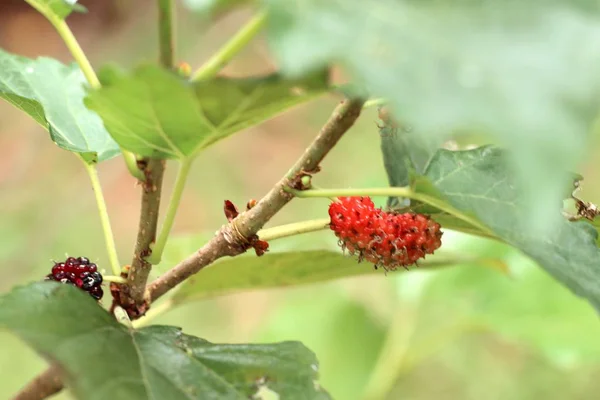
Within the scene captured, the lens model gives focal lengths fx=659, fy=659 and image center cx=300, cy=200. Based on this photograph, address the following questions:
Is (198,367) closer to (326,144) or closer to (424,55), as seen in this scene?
(326,144)

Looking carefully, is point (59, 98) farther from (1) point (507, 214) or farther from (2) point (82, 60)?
(1) point (507, 214)

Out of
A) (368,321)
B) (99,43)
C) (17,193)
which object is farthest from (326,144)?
(99,43)

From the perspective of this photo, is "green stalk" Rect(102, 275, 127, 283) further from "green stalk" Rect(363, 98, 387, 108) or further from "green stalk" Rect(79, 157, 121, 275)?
"green stalk" Rect(363, 98, 387, 108)

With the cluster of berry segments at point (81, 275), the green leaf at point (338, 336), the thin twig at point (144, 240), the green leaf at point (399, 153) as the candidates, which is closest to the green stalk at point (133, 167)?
the thin twig at point (144, 240)

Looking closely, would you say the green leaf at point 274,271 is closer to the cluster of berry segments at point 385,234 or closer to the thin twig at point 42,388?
the cluster of berry segments at point 385,234

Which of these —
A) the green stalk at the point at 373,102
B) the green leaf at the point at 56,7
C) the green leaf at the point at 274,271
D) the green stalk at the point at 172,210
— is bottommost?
the green leaf at the point at 274,271

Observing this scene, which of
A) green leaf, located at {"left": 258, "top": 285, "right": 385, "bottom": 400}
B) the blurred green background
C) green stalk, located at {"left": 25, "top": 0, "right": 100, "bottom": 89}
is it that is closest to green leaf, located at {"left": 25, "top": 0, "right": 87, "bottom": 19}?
green stalk, located at {"left": 25, "top": 0, "right": 100, "bottom": 89}

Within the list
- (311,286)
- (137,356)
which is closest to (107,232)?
(137,356)

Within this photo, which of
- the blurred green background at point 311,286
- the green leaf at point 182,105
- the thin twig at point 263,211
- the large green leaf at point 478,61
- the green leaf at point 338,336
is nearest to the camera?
the large green leaf at point 478,61
